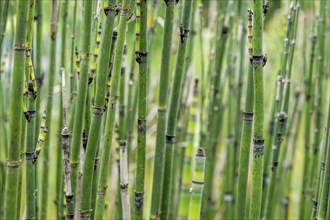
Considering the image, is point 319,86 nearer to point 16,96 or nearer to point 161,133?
point 161,133

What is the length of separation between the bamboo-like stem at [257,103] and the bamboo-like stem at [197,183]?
116 mm

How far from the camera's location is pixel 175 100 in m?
1.06

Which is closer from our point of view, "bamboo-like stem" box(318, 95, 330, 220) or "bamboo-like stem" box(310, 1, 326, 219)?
"bamboo-like stem" box(318, 95, 330, 220)

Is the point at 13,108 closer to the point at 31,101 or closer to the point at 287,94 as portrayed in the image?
the point at 31,101

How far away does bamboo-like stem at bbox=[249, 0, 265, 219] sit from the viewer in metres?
0.75

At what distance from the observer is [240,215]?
40.6 inches

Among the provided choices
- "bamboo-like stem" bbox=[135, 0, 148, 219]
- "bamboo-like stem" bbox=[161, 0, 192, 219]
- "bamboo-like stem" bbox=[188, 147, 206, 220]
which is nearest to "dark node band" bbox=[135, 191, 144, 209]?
"bamboo-like stem" bbox=[135, 0, 148, 219]

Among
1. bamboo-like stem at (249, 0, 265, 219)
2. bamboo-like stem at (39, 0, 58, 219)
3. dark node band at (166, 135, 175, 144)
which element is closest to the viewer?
bamboo-like stem at (249, 0, 265, 219)

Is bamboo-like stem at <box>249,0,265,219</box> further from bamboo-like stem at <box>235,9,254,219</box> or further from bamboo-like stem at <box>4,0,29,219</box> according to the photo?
bamboo-like stem at <box>4,0,29,219</box>

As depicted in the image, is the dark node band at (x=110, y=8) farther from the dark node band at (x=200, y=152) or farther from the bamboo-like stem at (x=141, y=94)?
the dark node band at (x=200, y=152)

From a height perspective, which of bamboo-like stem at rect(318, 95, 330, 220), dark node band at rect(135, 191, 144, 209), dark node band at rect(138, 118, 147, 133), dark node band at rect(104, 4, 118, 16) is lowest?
dark node band at rect(135, 191, 144, 209)

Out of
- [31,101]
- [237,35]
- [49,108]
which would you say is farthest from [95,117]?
[237,35]

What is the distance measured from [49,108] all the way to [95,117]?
0.51m

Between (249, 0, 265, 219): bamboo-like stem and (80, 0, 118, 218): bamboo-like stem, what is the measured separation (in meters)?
0.21
